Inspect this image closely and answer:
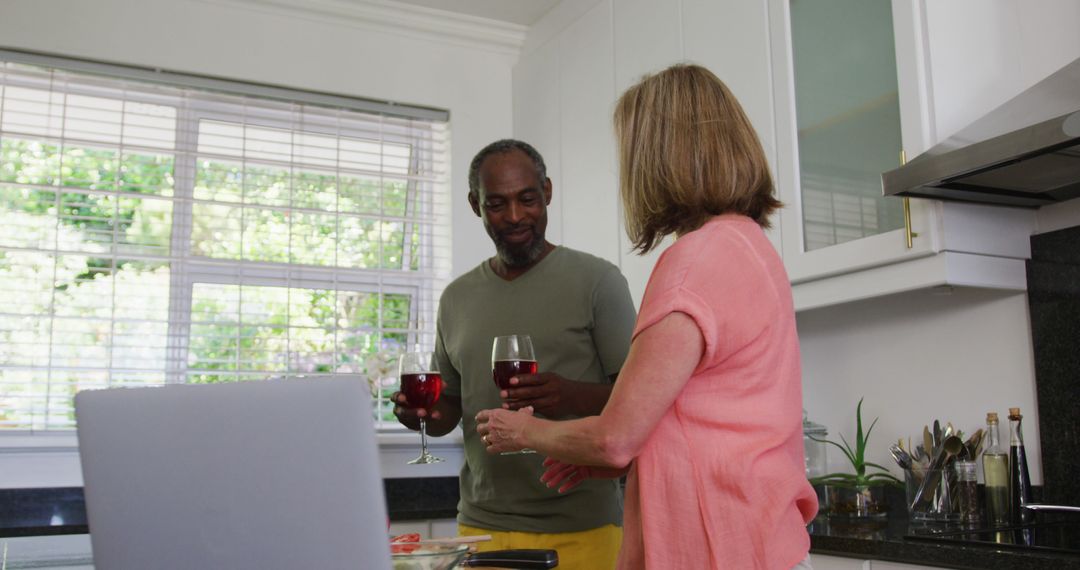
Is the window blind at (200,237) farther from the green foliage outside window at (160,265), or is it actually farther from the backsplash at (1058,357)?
the backsplash at (1058,357)

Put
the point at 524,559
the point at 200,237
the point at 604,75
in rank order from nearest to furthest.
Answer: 1. the point at 524,559
2. the point at 604,75
3. the point at 200,237

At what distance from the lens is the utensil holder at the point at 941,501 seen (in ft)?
6.93

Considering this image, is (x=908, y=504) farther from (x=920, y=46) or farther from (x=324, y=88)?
(x=324, y=88)

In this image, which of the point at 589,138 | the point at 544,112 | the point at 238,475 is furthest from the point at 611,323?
the point at 544,112

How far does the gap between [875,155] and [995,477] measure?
743 mm

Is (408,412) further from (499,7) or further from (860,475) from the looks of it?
(499,7)

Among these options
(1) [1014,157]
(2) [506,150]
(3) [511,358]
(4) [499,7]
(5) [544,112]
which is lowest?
(3) [511,358]

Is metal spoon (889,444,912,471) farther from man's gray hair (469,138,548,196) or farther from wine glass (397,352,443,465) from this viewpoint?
wine glass (397,352,443,465)

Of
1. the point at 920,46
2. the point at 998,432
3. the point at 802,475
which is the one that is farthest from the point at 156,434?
the point at 998,432

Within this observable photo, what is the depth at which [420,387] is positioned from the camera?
5.57ft

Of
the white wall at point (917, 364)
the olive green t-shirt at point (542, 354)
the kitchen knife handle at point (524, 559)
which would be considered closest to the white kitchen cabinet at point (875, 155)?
the white wall at point (917, 364)

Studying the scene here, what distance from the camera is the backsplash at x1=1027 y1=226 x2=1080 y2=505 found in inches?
82.2

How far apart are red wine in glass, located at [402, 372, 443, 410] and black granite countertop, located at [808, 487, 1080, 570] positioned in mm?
864

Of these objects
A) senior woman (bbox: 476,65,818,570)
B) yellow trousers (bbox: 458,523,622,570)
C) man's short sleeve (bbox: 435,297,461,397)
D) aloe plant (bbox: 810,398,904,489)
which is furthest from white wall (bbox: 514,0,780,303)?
senior woman (bbox: 476,65,818,570)
